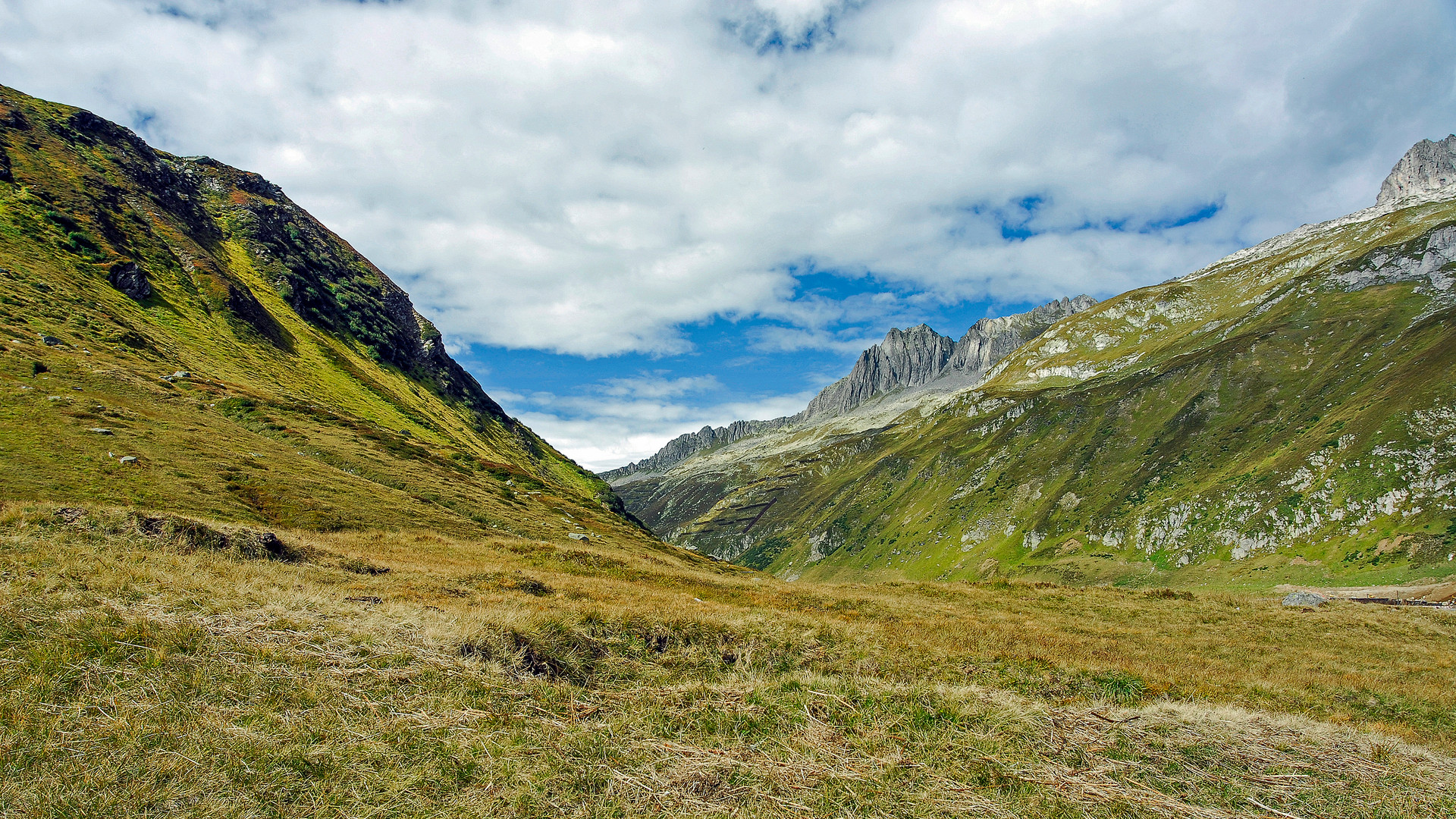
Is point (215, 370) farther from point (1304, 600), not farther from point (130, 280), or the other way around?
point (1304, 600)

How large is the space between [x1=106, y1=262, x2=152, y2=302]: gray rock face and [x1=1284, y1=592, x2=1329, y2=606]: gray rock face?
141 m

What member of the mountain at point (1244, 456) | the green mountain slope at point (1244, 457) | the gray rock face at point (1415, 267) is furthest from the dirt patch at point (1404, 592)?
the gray rock face at point (1415, 267)

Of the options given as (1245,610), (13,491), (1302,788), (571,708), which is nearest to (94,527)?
(13,491)

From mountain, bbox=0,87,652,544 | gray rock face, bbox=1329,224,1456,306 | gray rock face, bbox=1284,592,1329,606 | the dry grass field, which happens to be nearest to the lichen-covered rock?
gray rock face, bbox=1284,592,1329,606

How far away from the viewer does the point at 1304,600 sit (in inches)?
1474

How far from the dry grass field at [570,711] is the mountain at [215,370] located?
21189 millimetres

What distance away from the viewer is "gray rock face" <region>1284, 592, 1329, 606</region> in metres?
36.5

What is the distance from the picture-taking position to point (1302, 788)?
29.2ft

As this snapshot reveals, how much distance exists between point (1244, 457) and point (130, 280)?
637ft

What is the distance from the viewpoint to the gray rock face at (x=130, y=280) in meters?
83.0

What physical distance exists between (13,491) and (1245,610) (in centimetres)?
6600

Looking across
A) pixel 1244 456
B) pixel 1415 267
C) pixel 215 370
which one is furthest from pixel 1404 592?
pixel 1415 267

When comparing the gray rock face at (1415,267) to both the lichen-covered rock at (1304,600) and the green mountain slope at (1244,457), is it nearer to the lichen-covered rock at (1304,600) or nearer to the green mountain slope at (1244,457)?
the green mountain slope at (1244,457)

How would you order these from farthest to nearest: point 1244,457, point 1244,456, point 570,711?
point 1244,456 < point 1244,457 < point 570,711
